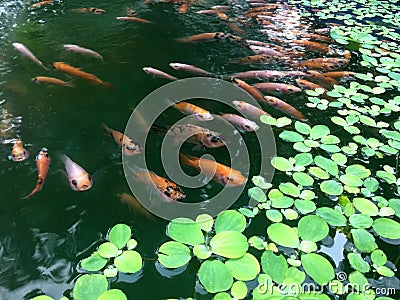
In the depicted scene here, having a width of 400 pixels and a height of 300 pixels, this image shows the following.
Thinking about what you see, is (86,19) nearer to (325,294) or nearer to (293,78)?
(293,78)

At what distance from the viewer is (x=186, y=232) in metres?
1.67

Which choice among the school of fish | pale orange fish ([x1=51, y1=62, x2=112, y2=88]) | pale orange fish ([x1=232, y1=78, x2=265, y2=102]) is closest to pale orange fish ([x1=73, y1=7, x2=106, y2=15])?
the school of fish

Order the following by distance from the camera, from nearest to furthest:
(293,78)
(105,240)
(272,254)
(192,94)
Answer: (272,254)
(105,240)
(192,94)
(293,78)

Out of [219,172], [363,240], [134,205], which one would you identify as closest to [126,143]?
[134,205]

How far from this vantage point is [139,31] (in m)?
4.19

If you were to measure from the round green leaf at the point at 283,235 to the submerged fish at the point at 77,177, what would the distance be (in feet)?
3.45

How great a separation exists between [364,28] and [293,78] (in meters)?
1.80

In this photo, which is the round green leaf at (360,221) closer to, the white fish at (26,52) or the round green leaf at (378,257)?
the round green leaf at (378,257)

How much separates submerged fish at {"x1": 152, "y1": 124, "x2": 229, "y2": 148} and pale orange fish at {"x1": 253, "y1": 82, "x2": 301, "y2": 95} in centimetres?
81

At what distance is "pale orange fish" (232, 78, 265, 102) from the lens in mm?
2904

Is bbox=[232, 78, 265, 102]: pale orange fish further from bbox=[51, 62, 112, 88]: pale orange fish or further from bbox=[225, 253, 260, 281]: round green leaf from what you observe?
bbox=[225, 253, 260, 281]: round green leaf

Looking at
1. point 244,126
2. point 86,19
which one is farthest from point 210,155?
point 86,19

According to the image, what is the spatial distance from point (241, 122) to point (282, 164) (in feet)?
1.74

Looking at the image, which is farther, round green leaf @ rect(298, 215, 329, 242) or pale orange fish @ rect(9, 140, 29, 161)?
pale orange fish @ rect(9, 140, 29, 161)
